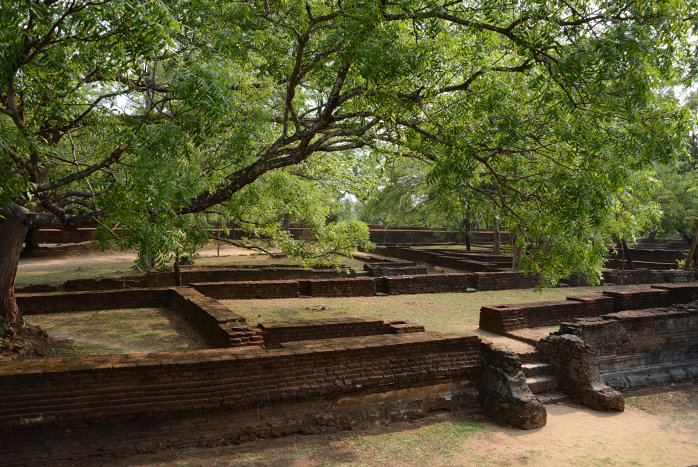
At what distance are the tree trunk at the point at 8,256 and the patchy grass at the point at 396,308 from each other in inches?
135

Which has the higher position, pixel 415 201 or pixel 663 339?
pixel 415 201

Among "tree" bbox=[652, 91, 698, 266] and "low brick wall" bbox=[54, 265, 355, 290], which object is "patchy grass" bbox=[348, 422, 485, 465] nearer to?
"low brick wall" bbox=[54, 265, 355, 290]

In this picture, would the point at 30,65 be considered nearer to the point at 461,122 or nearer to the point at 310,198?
the point at 461,122

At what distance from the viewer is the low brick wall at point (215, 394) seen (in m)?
4.60

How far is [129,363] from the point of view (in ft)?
16.4

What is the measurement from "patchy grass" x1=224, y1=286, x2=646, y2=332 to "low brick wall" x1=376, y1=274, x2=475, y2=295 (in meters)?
0.27

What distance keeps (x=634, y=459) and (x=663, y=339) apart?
4.30 m

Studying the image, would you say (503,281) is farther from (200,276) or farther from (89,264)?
Result: (89,264)

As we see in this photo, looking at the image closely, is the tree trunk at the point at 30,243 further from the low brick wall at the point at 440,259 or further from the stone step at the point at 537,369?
the stone step at the point at 537,369

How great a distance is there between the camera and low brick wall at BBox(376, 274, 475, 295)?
12500mm

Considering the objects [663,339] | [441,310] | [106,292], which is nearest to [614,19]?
[663,339]

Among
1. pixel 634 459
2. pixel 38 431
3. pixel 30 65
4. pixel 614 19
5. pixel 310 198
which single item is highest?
pixel 614 19

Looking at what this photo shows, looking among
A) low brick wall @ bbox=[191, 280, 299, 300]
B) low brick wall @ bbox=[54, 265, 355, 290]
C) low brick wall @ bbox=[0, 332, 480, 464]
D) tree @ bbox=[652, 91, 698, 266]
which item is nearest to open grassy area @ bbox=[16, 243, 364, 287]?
low brick wall @ bbox=[54, 265, 355, 290]

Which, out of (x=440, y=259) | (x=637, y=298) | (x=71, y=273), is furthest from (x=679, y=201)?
(x=71, y=273)
